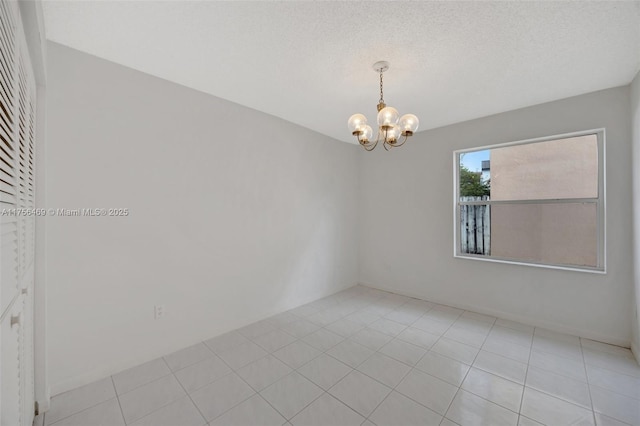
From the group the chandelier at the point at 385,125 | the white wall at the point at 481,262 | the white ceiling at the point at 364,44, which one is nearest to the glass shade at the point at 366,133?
the chandelier at the point at 385,125

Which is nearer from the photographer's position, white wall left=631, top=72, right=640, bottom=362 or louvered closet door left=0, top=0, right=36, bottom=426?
louvered closet door left=0, top=0, right=36, bottom=426

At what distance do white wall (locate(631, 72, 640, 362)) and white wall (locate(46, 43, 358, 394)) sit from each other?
333cm

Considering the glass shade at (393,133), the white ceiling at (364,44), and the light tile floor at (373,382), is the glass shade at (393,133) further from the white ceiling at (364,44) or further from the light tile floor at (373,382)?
the light tile floor at (373,382)

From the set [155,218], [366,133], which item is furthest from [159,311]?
[366,133]

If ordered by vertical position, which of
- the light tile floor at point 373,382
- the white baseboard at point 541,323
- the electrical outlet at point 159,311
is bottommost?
the light tile floor at point 373,382

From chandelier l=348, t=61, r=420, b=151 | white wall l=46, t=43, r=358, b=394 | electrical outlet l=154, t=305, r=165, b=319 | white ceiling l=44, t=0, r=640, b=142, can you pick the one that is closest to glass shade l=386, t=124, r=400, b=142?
chandelier l=348, t=61, r=420, b=151

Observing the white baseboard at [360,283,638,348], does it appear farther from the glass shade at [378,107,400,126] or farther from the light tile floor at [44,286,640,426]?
the glass shade at [378,107,400,126]

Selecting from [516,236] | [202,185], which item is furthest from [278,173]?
[516,236]

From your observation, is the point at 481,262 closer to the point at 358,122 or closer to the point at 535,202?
the point at 535,202

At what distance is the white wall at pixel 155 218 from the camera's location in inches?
75.1

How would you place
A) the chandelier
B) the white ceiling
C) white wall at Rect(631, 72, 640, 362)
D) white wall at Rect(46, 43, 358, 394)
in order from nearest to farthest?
the white ceiling → white wall at Rect(46, 43, 358, 394) → the chandelier → white wall at Rect(631, 72, 640, 362)

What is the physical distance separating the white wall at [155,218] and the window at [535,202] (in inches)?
92.3

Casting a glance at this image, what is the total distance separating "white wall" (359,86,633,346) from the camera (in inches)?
99.7

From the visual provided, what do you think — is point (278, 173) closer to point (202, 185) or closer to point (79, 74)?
point (202, 185)
